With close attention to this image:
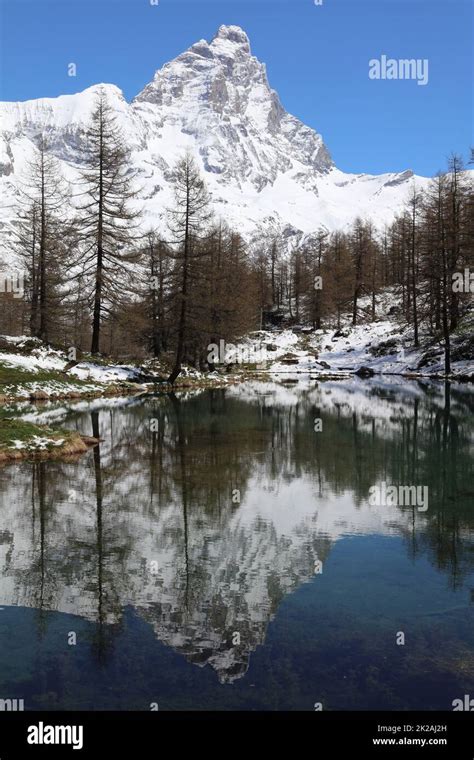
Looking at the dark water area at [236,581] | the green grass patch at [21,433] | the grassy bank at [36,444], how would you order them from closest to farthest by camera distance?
the dark water area at [236,581] → the grassy bank at [36,444] → the green grass patch at [21,433]

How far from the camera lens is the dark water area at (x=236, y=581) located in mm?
6461

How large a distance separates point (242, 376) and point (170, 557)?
48.1m

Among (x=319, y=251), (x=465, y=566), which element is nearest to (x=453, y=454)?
(x=465, y=566)

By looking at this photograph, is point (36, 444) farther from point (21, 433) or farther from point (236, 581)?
point (236, 581)

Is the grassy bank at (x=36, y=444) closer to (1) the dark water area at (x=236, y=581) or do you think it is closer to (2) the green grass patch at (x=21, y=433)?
(2) the green grass patch at (x=21, y=433)

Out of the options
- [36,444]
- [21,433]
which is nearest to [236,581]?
[36,444]

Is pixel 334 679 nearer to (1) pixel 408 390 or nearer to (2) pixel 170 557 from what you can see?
(2) pixel 170 557

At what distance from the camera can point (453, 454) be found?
62.5 ft

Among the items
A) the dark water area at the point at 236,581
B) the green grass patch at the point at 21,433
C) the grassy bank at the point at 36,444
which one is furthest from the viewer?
the green grass patch at the point at 21,433

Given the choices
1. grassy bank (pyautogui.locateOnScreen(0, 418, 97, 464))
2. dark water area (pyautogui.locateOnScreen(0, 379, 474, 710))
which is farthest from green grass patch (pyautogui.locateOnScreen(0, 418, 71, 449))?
dark water area (pyautogui.locateOnScreen(0, 379, 474, 710))

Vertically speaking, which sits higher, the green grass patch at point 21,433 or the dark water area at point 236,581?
the green grass patch at point 21,433

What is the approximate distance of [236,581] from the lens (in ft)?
30.2

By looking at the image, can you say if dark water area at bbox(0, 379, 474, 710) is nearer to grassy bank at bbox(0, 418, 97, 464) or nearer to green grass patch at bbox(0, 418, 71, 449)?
grassy bank at bbox(0, 418, 97, 464)

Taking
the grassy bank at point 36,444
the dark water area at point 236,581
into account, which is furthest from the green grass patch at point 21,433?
the dark water area at point 236,581
